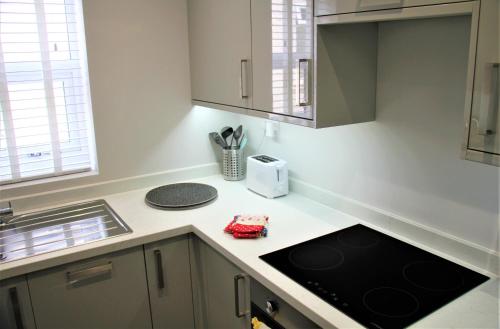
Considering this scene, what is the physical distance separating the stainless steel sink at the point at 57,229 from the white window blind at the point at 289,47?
86 centimetres

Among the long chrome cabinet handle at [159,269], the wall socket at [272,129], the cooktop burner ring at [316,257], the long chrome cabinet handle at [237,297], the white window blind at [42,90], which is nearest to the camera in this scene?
the cooktop burner ring at [316,257]

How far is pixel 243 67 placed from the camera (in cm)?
208

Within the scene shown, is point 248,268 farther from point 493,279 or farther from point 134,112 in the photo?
point 134,112

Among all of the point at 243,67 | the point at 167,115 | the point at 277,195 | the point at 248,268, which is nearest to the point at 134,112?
the point at 167,115

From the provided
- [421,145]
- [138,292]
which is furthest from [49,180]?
[421,145]

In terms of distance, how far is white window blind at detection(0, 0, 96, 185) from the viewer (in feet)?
7.07

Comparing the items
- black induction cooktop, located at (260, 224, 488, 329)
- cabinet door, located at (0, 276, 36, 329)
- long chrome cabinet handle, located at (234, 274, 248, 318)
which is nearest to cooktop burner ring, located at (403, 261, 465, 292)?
black induction cooktop, located at (260, 224, 488, 329)

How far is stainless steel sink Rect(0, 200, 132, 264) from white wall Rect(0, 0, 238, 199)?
0.48ft

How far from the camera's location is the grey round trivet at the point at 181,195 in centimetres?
225

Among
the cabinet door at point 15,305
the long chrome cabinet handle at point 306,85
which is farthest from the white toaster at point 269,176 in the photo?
the cabinet door at point 15,305

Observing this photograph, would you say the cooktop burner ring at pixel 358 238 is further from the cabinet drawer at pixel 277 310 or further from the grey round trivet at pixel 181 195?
the grey round trivet at pixel 181 195

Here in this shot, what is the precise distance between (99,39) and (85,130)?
0.46 m

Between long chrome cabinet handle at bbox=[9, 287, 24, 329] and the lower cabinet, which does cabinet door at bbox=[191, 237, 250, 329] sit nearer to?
the lower cabinet

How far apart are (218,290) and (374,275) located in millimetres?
713
